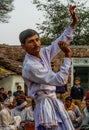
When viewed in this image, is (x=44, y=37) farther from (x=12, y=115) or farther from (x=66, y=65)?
(x=66, y=65)

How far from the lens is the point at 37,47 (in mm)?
5758

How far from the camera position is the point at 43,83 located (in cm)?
572

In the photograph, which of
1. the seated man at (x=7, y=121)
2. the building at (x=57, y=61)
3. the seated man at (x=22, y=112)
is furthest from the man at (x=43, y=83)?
the building at (x=57, y=61)

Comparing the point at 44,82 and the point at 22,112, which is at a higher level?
the point at 44,82

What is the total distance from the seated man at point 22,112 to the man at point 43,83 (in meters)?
6.75

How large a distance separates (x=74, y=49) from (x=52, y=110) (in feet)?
61.0

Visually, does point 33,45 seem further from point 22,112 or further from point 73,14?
point 22,112

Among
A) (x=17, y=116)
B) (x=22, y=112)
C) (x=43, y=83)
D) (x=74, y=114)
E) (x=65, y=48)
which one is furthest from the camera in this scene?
(x=22, y=112)

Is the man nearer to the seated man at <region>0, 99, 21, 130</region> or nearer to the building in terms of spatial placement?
the seated man at <region>0, 99, 21, 130</region>

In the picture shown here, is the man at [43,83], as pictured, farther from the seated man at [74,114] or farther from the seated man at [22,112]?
the seated man at [22,112]

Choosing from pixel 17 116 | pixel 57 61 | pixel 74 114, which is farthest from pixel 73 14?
pixel 57 61

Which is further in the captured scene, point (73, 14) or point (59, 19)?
point (59, 19)

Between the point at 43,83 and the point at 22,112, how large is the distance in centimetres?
767

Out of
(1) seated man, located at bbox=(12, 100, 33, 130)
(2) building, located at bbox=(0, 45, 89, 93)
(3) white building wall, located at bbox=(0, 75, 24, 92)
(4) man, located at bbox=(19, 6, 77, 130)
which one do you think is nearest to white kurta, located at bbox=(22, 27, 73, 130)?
(4) man, located at bbox=(19, 6, 77, 130)
